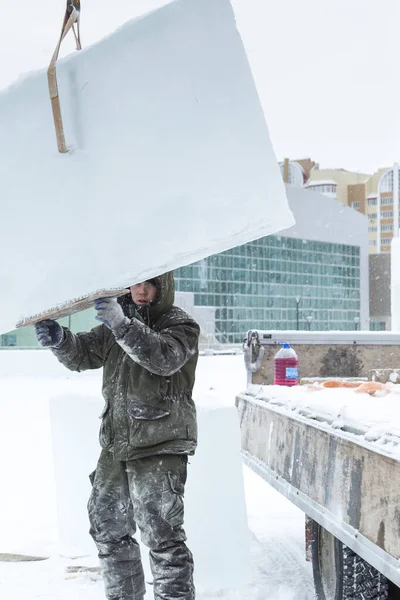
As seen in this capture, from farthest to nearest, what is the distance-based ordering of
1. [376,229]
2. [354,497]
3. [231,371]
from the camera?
1. [376,229]
2. [231,371]
3. [354,497]

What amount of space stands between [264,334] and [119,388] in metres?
1.91

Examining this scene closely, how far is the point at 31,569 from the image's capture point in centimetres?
488

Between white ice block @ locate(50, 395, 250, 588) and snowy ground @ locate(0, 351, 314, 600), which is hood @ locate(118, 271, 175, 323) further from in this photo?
snowy ground @ locate(0, 351, 314, 600)

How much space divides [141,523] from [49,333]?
0.90m

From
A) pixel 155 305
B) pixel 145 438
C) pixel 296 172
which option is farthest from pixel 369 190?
pixel 145 438

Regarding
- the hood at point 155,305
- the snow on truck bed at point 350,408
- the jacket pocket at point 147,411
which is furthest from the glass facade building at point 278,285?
the jacket pocket at point 147,411

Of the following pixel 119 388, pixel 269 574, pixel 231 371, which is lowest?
pixel 231 371

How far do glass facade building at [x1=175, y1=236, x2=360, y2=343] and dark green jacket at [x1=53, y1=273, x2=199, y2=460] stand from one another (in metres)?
62.9

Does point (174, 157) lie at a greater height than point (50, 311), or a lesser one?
greater

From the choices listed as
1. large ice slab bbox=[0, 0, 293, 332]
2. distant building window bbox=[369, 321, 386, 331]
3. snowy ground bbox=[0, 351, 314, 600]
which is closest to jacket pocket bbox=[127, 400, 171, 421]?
large ice slab bbox=[0, 0, 293, 332]

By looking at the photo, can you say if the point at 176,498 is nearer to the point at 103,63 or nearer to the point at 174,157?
the point at 174,157

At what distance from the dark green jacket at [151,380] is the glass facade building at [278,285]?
2478 inches

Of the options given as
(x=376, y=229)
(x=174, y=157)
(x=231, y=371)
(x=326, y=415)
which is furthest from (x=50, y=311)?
(x=376, y=229)

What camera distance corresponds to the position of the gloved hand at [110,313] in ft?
10.3
